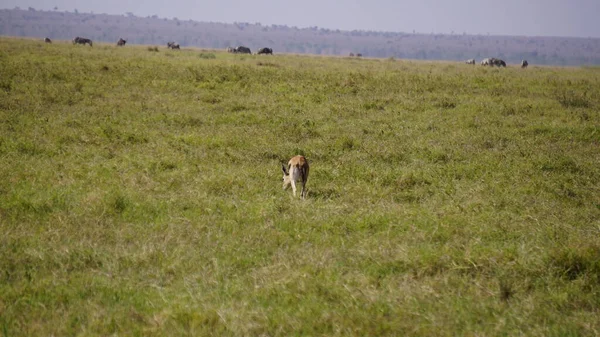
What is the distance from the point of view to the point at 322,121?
15500mm

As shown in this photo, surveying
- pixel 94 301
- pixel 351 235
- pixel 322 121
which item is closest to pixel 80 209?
pixel 94 301

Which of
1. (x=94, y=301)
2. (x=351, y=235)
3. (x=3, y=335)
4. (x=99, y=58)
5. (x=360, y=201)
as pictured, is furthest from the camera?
(x=99, y=58)

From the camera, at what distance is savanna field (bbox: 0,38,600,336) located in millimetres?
5371

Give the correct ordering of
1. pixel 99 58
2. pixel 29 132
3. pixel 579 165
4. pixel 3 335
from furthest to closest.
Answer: pixel 99 58 < pixel 29 132 < pixel 579 165 < pixel 3 335

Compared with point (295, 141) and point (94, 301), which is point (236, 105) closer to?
point (295, 141)

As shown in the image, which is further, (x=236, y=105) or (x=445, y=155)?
(x=236, y=105)

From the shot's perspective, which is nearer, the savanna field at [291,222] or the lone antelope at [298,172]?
the savanna field at [291,222]

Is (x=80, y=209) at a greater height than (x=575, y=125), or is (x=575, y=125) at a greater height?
(x=575, y=125)

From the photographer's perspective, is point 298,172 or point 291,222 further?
point 298,172

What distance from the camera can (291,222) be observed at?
7.86 m

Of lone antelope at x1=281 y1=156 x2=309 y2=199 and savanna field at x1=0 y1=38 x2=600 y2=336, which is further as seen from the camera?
lone antelope at x1=281 y1=156 x2=309 y2=199

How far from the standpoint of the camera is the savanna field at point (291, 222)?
17.6 feet

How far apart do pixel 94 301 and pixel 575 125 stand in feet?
45.1

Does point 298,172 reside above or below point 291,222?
above
